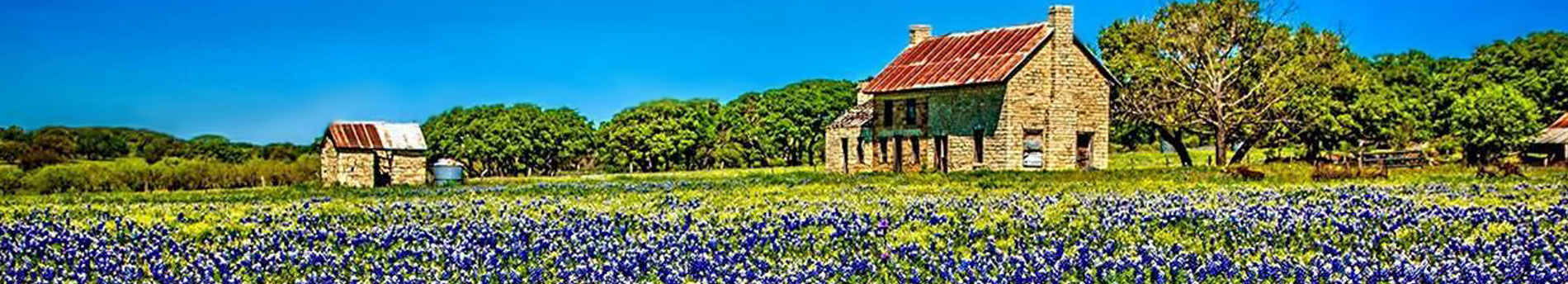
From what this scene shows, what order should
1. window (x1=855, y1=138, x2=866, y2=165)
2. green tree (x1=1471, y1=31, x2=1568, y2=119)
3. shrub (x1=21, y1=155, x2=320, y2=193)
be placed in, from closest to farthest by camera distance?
shrub (x1=21, y1=155, x2=320, y2=193) < window (x1=855, y1=138, x2=866, y2=165) < green tree (x1=1471, y1=31, x2=1568, y2=119)

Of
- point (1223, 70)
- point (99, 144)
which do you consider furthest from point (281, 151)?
point (1223, 70)

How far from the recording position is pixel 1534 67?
77.7 meters

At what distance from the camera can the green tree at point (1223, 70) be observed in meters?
51.1

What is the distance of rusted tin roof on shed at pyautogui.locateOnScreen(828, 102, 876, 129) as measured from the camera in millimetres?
53219

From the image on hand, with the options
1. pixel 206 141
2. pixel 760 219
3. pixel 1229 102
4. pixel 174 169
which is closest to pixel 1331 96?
pixel 1229 102

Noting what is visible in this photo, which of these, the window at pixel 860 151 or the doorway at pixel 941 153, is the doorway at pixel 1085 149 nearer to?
the doorway at pixel 941 153

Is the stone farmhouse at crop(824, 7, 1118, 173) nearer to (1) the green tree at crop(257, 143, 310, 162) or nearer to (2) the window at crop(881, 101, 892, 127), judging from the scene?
(2) the window at crop(881, 101, 892, 127)

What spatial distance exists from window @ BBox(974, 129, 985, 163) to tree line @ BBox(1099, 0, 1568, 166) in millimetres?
7459

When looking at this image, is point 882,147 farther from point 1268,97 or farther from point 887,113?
point 1268,97

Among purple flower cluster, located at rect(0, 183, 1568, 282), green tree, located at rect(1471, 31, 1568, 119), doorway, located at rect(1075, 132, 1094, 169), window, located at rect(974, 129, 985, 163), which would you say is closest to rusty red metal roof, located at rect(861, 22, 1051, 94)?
window, located at rect(974, 129, 985, 163)

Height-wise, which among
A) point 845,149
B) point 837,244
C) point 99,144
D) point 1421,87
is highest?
point 1421,87

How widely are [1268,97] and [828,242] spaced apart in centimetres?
4311

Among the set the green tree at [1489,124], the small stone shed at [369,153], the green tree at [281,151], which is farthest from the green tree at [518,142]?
the green tree at [1489,124]

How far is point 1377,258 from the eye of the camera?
36.6 feet
